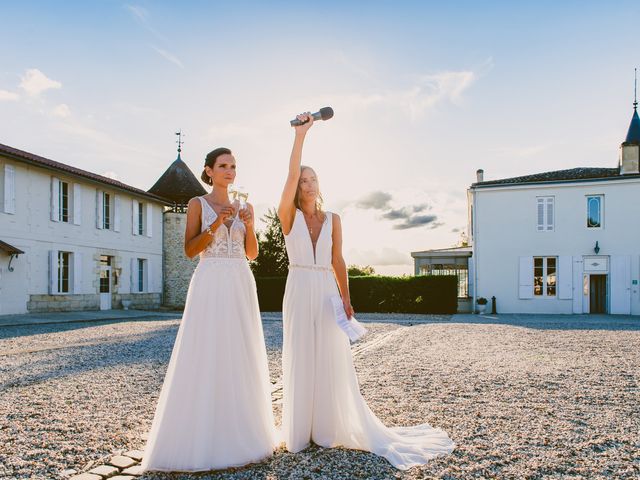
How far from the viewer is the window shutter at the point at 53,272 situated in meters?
18.4

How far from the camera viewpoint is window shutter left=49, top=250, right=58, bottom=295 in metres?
18.4

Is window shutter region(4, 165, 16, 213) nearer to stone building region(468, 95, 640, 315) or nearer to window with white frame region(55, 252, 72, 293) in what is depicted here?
window with white frame region(55, 252, 72, 293)

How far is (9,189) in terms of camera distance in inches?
664

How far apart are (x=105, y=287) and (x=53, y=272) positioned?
10.9 ft

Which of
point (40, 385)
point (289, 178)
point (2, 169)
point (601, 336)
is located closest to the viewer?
point (289, 178)

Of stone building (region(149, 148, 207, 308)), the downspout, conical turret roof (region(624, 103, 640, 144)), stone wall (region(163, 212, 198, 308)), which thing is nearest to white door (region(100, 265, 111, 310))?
stone building (region(149, 148, 207, 308))

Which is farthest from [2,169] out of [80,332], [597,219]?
[597,219]

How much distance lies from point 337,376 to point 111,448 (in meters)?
1.59

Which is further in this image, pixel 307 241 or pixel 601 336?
pixel 601 336

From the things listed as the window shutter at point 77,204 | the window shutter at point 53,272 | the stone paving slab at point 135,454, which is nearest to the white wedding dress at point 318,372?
the stone paving slab at point 135,454

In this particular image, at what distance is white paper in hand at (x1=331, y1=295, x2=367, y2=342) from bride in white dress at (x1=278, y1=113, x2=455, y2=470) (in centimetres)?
5

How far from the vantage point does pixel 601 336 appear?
38.4ft

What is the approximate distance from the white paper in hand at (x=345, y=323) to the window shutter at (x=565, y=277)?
20405 mm

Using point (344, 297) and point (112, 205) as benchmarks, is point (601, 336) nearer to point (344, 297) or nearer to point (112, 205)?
point (344, 297)
